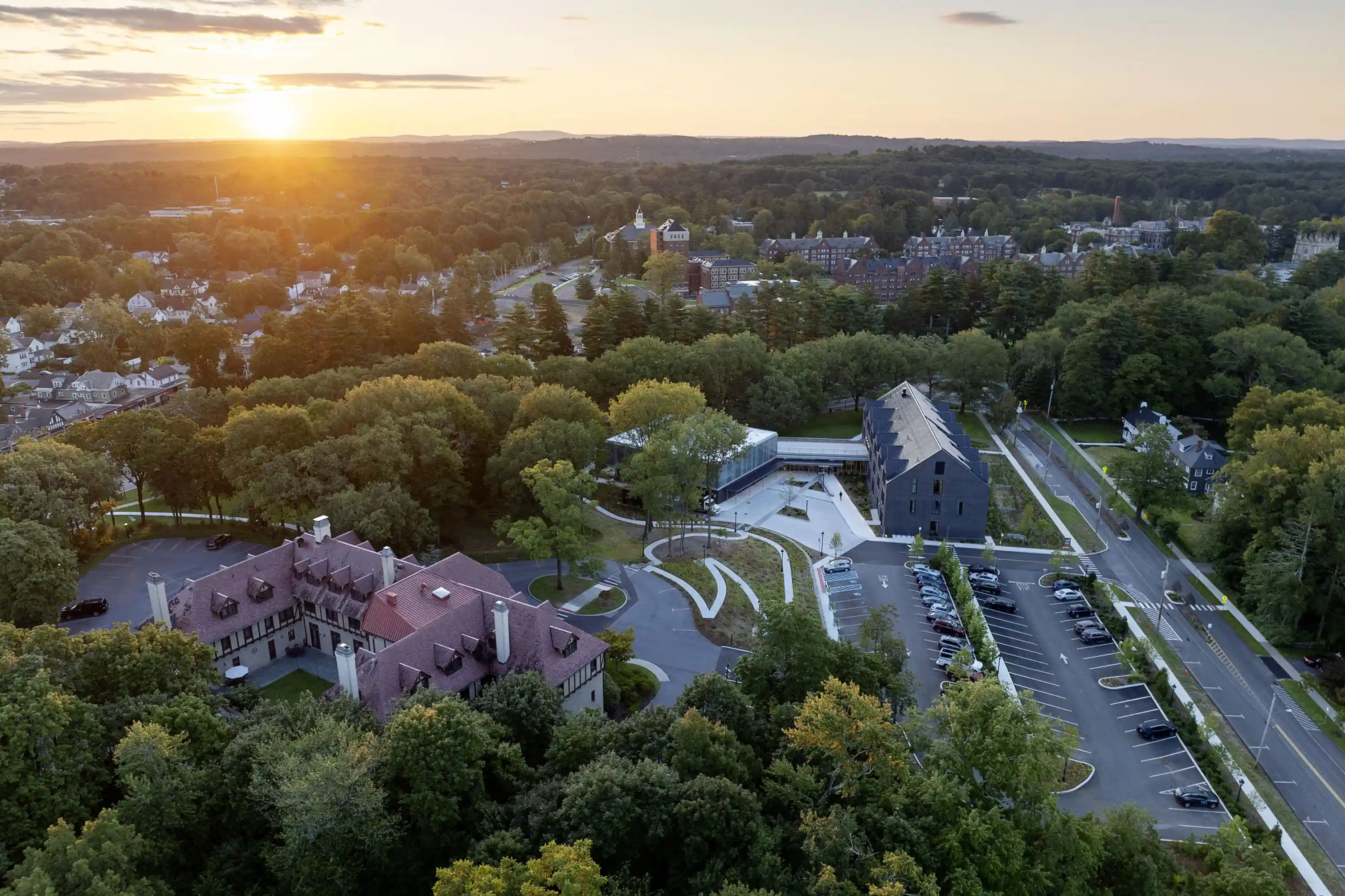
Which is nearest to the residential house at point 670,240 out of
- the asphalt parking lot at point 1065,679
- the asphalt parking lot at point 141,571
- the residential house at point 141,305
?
the residential house at point 141,305

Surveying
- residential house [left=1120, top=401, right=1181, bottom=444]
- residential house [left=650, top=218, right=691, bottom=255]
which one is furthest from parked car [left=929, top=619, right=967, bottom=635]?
residential house [left=650, top=218, right=691, bottom=255]

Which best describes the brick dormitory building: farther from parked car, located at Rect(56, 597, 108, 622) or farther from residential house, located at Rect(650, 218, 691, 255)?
residential house, located at Rect(650, 218, 691, 255)

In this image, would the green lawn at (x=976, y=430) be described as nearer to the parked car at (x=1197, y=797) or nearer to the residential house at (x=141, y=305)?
the parked car at (x=1197, y=797)

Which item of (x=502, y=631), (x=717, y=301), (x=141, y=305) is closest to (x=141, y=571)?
(x=502, y=631)

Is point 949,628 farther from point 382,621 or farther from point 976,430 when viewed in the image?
point 976,430

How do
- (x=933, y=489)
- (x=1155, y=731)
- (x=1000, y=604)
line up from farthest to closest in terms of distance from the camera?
(x=933, y=489)
(x=1000, y=604)
(x=1155, y=731)

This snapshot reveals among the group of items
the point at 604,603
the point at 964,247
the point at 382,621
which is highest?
the point at 964,247
